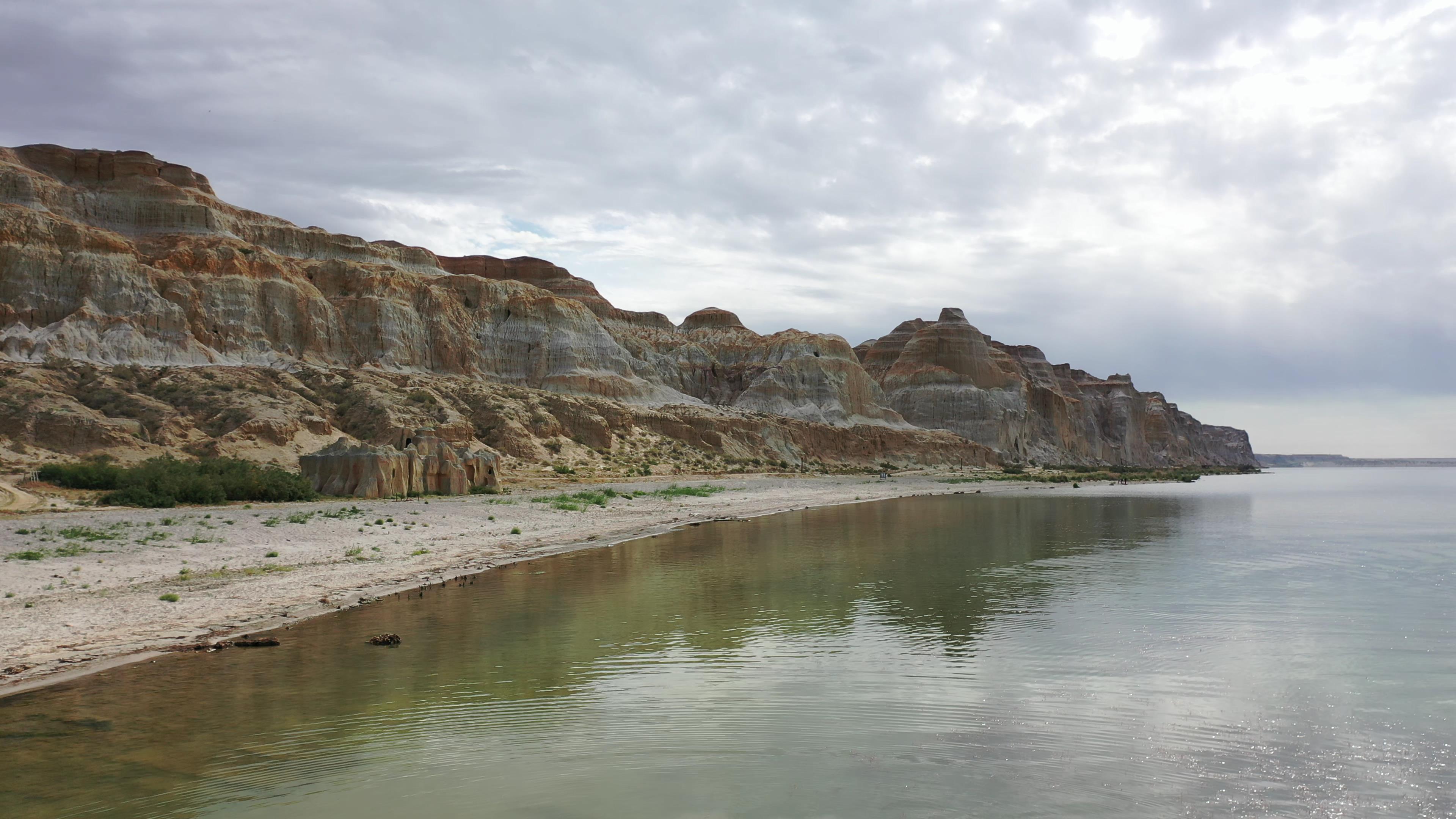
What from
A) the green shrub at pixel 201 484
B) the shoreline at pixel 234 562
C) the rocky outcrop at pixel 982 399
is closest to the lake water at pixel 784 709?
the shoreline at pixel 234 562

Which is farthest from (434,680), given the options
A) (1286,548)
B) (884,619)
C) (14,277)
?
(14,277)

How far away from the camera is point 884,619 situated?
15297 mm

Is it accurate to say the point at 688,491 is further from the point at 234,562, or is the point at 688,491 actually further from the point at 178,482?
the point at 234,562

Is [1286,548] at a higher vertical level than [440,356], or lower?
lower

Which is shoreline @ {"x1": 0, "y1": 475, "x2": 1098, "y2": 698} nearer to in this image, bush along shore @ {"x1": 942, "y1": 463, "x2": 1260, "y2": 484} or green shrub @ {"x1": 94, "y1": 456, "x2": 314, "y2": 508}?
green shrub @ {"x1": 94, "y1": 456, "x2": 314, "y2": 508}

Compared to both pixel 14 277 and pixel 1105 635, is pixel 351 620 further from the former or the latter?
pixel 14 277

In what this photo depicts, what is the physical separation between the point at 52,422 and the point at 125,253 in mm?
31026

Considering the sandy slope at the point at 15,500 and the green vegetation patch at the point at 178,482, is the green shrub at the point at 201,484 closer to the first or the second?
the green vegetation patch at the point at 178,482

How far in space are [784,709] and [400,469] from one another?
32.7 meters

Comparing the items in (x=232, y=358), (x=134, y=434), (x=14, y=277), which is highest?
(x=14, y=277)

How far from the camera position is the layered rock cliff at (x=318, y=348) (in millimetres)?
49375

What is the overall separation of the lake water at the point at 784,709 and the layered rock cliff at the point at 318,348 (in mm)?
37791

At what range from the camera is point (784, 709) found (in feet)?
33.0

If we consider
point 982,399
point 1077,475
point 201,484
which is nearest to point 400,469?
point 201,484
